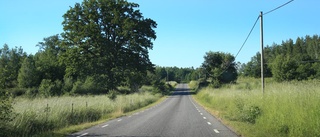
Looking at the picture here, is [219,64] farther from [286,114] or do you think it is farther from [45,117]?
[286,114]

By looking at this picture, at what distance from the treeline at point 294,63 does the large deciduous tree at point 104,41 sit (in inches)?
958

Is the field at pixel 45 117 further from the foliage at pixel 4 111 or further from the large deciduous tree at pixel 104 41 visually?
the large deciduous tree at pixel 104 41

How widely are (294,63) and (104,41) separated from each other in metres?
57.2

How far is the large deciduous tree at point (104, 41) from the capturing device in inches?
1879

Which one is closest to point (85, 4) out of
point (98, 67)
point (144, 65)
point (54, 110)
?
point (98, 67)

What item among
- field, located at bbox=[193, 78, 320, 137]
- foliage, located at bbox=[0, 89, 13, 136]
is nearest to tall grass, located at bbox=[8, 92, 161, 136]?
foliage, located at bbox=[0, 89, 13, 136]

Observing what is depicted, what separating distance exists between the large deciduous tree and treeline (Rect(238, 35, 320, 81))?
2434 centimetres

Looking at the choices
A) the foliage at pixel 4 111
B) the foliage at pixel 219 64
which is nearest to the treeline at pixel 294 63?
the foliage at pixel 219 64

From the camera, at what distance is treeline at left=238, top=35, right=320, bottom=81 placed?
78.5 meters

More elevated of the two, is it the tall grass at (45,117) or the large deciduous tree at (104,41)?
the large deciduous tree at (104,41)

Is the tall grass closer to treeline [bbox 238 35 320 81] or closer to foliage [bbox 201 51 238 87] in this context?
treeline [bbox 238 35 320 81]

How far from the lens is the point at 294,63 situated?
82.7m

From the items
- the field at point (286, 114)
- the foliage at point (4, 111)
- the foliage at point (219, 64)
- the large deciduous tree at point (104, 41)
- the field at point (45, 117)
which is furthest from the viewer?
the foliage at point (219, 64)

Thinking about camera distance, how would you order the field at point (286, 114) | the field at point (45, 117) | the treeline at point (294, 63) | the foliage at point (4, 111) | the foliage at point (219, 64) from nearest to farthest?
the field at point (286, 114) < the foliage at point (4, 111) < the field at point (45, 117) < the treeline at point (294, 63) < the foliage at point (219, 64)
